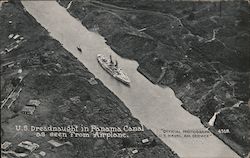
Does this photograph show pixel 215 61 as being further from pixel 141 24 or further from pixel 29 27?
pixel 29 27

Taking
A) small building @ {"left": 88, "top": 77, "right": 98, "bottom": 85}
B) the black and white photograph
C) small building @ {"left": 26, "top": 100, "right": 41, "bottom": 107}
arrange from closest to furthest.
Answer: the black and white photograph, small building @ {"left": 26, "top": 100, "right": 41, "bottom": 107}, small building @ {"left": 88, "top": 77, "right": 98, "bottom": 85}

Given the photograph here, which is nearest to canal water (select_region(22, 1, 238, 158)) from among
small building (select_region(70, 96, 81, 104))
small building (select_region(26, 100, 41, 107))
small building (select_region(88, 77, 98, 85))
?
small building (select_region(88, 77, 98, 85))

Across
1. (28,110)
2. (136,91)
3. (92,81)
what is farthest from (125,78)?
(28,110)

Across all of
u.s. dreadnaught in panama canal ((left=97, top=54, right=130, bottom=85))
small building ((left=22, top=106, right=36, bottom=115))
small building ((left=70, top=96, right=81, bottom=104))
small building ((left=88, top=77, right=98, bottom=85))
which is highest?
u.s. dreadnaught in panama canal ((left=97, top=54, right=130, bottom=85))

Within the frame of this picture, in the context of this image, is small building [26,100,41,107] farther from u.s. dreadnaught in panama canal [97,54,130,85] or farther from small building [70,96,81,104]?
u.s. dreadnaught in panama canal [97,54,130,85]

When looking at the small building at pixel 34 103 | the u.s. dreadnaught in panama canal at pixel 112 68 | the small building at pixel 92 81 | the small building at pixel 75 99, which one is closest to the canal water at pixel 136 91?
the u.s. dreadnaught in panama canal at pixel 112 68

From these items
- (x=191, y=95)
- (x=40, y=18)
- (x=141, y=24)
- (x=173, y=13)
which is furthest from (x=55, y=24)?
(x=191, y=95)

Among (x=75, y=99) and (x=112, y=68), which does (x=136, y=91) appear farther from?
(x=75, y=99)
